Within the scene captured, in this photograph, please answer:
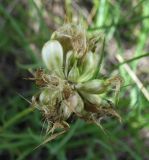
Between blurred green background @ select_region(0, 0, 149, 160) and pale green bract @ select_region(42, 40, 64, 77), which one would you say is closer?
pale green bract @ select_region(42, 40, 64, 77)

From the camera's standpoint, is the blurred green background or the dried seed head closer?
Result: the dried seed head

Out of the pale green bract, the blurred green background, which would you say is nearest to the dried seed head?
the pale green bract

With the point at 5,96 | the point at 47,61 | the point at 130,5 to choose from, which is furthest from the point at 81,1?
the point at 47,61

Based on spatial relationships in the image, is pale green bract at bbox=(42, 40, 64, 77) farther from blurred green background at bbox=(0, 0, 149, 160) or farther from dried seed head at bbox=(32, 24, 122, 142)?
blurred green background at bbox=(0, 0, 149, 160)

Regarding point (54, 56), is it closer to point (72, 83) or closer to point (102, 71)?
point (72, 83)

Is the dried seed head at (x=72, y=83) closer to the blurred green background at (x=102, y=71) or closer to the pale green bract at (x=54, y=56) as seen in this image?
the pale green bract at (x=54, y=56)

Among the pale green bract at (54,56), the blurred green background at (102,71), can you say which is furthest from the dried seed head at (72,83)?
the blurred green background at (102,71)

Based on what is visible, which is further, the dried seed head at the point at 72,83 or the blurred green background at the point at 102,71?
the blurred green background at the point at 102,71

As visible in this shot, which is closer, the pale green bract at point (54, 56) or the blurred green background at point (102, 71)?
the pale green bract at point (54, 56)

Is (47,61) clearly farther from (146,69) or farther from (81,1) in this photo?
(81,1)
